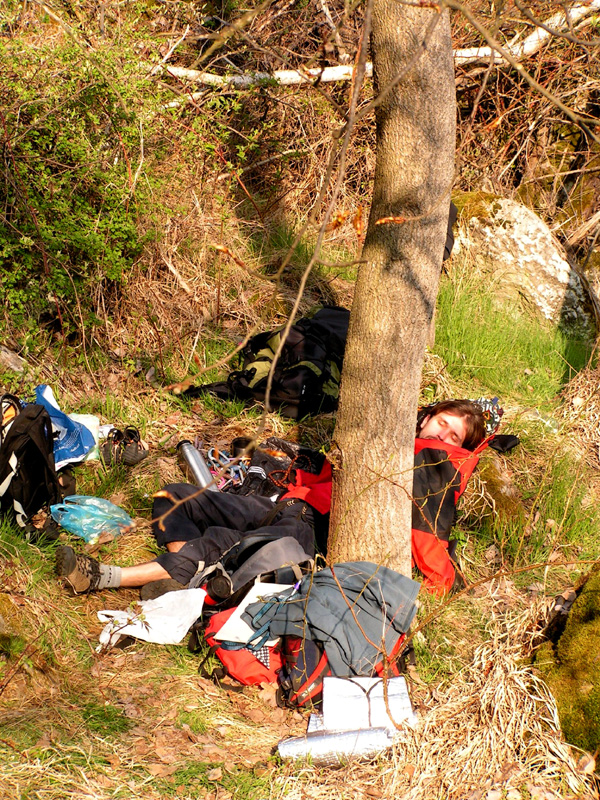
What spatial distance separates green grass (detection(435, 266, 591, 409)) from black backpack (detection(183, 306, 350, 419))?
3.48ft

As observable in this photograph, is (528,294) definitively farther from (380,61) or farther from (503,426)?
(380,61)

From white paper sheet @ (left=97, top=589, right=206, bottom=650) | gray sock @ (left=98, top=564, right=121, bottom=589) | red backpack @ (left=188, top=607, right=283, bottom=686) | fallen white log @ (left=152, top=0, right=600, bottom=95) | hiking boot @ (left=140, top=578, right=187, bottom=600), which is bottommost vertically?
red backpack @ (left=188, top=607, right=283, bottom=686)

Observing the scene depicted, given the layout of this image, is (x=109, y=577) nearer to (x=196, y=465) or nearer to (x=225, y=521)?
(x=225, y=521)

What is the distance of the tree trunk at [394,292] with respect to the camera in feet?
8.78

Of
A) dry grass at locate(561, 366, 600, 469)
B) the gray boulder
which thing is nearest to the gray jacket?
dry grass at locate(561, 366, 600, 469)

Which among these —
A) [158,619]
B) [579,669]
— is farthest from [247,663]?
[579,669]

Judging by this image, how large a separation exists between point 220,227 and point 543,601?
3830 millimetres

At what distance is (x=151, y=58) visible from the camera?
5.18m

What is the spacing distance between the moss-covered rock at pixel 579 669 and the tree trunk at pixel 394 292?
748mm

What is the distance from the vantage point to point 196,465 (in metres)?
4.16

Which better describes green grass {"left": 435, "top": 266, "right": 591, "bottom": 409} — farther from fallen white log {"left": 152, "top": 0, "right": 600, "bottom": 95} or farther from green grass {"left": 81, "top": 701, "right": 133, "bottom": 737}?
green grass {"left": 81, "top": 701, "right": 133, "bottom": 737}

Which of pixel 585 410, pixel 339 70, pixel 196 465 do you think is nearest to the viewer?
pixel 196 465

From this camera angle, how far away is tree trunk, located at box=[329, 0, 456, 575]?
8.78 ft

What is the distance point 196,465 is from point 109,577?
0.99 m
